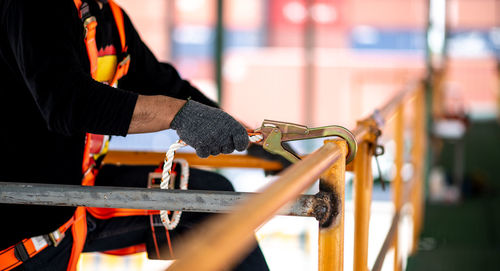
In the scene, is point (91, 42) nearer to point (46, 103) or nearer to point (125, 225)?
point (46, 103)

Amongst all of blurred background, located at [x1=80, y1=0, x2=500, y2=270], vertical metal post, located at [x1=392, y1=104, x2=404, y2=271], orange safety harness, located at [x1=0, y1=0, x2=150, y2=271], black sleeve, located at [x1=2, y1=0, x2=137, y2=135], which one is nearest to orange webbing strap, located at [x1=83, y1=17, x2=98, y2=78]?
orange safety harness, located at [x1=0, y1=0, x2=150, y2=271]

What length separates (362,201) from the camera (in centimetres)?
190

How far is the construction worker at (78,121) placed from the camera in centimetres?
146

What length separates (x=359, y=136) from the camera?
5.61 feet

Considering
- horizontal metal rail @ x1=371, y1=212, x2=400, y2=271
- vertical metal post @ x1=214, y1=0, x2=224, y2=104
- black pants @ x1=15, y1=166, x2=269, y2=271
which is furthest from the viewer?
vertical metal post @ x1=214, y1=0, x2=224, y2=104

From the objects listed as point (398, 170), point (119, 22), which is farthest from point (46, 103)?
point (398, 170)

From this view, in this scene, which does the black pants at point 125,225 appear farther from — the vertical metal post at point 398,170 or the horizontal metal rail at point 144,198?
the vertical metal post at point 398,170

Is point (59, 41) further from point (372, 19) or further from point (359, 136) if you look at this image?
point (372, 19)

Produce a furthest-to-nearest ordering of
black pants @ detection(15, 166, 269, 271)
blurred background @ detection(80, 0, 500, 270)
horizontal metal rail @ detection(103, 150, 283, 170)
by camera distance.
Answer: blurred background @ detection(80, 0, 500, 270), horizontal metal rail @ detection(103, 150, 283, 170), black pants @ detection(15, 166, 269, 271)

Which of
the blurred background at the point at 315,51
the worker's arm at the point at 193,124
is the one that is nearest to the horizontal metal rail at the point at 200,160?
the worker's arm at the point at 193,124

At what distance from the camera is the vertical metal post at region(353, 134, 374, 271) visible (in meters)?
1.85

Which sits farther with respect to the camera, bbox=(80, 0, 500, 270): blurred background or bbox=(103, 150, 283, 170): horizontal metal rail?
bbox=(80, 0, 500, 270): blurred background

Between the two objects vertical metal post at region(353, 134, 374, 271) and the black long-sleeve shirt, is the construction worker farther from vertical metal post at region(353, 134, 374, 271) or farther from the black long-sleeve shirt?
vertical metal post at region(353, 134, 374, 271)

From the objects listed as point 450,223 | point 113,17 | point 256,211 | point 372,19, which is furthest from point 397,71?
point 256,211
